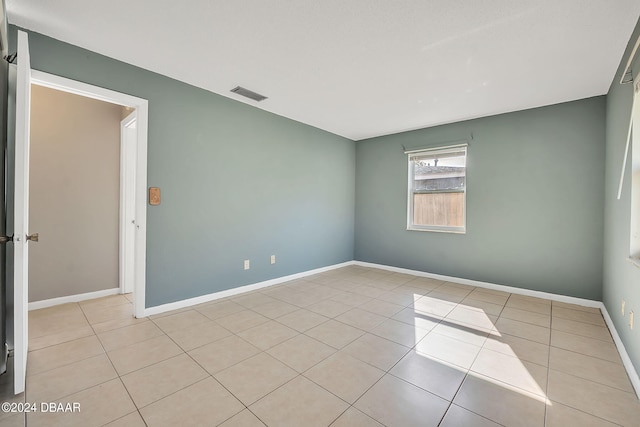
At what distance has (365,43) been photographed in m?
2.25

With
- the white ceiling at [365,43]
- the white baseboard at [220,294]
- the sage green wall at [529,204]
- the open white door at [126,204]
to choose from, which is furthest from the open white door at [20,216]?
the sage green wall at [529,204]

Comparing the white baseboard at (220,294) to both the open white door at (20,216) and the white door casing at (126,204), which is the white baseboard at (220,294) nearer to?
the white door casing at (126,204)

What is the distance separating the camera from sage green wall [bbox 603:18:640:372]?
1.93 meters

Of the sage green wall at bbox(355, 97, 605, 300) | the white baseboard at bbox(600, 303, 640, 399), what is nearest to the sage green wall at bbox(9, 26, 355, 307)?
the sage green wall at bbox(355, 97, 605, 300)

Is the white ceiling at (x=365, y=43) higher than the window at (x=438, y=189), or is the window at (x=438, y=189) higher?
the white ceiling at (x=365, y=43)

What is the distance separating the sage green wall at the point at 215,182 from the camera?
2.76m

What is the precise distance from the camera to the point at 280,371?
1896 mm

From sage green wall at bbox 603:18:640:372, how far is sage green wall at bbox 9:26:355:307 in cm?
355

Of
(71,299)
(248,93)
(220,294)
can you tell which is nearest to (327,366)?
(220,294)

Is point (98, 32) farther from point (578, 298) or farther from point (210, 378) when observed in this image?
point (578, 298)

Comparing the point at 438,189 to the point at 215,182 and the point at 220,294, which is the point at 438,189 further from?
the point at 220,294

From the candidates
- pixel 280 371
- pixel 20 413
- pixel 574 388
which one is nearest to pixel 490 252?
pixel 574 388

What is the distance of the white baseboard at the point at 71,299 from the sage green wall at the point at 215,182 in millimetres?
1107

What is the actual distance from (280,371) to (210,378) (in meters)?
0.46
